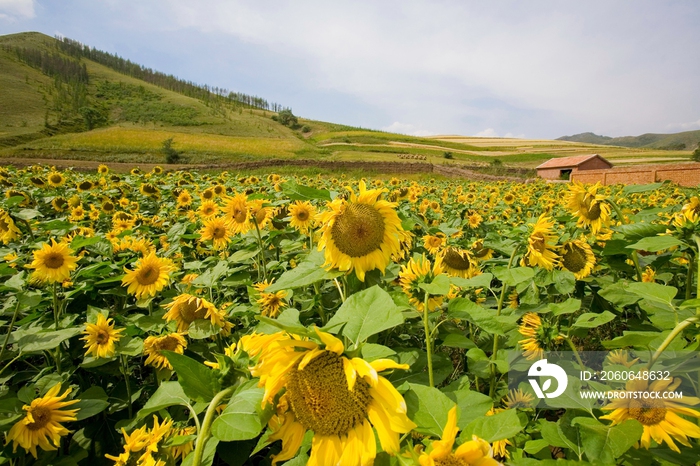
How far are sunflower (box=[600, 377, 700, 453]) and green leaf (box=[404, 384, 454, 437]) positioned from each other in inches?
21.8

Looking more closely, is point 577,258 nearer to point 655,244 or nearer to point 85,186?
point 655,244

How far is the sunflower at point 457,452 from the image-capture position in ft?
2.12

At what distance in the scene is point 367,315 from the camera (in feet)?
2.89

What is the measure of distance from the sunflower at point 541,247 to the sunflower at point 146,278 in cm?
227

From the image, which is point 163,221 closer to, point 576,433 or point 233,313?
point 233,313

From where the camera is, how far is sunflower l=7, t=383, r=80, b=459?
1347 millimetres

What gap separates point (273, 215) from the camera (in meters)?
3.25

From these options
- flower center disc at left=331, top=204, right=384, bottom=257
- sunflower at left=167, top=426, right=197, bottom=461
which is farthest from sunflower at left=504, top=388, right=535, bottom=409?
sunflower at left=167, top=426, right=197, bottom=461

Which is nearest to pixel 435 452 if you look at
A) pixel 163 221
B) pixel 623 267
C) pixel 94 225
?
pixel 623 267

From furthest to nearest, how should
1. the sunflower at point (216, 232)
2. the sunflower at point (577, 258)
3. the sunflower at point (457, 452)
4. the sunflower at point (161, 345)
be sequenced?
the sunflower at point (216, 232)
the sunflower at point (577, 258)
the sunflower at point (161, 345)
the sunflower at point (457, 452)

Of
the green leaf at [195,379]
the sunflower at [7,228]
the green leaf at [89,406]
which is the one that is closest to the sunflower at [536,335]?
the green leaf at [195,379]

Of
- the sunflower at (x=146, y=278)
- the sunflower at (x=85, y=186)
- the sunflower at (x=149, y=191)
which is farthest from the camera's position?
the sunflower at (x=85, y=186)

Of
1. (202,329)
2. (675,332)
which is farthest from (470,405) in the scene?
(202,329)

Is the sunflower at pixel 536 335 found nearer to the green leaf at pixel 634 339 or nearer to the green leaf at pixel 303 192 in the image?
the green leaf at pixel 634 339
